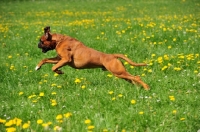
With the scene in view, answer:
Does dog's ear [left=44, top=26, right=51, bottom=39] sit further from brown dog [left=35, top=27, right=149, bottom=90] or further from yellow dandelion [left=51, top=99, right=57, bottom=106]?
yellow dandelion [left=51, top=99, right=57, bottom=106]

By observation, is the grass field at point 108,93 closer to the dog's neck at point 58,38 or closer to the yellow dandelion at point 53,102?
the yellow dandelion at point 53,102

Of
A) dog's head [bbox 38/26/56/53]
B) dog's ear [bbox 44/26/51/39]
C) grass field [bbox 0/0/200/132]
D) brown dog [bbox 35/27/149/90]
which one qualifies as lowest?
grass field [bbox 0/0/200/132]

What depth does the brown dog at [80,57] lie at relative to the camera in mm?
5984

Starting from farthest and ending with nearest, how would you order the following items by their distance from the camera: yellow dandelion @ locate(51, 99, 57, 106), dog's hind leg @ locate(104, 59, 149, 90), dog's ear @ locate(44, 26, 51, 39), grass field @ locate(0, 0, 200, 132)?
dog's ear @ locate(44, 26, 51, 39)
dog's hind leg @ locate(104, 59, 149, 90)
yellow dandelion @ locate(51, 99, 57, 106)
grass field @ locate(0, 0, 200, 132)

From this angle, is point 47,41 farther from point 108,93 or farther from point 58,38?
point 108,93

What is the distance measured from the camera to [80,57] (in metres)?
6.34

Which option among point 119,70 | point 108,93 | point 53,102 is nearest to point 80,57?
point 119,70

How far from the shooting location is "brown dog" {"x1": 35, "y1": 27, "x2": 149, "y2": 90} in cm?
598

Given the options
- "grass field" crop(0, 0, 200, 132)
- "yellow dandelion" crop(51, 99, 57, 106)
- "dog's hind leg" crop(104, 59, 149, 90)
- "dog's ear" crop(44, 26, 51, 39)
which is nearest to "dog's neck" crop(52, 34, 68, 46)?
"dog's ear" crop(44, 26, 51, 39)

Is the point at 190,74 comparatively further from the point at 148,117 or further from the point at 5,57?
the point at 5,57

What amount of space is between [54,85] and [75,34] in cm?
513

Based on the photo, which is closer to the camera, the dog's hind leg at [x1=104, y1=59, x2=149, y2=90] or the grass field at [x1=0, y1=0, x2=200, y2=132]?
the grass field at [x1=0, y1=0, x2=200, y2=132]

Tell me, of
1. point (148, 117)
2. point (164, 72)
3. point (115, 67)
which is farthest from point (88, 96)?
point (164, 72)

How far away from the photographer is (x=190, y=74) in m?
6.33
